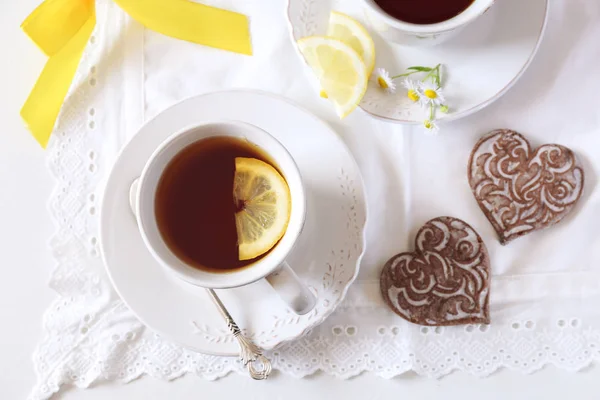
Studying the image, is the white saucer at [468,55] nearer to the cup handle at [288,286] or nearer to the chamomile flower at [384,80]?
the chamomile flower at [384,80]

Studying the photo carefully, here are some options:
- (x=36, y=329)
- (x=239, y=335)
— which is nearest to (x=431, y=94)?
(x=239, y=335)

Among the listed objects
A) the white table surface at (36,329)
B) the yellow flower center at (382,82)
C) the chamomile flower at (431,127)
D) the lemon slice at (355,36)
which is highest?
the lemon slice at (355,36)

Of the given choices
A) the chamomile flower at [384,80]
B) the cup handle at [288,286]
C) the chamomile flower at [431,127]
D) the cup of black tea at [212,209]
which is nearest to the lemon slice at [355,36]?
the chamomile flower at [384,80]

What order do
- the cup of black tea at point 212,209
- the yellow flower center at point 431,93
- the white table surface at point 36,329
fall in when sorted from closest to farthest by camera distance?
the cup of black tea at point 212,209
the yellow flower center at point 431,93
the white table surface at point 36,329

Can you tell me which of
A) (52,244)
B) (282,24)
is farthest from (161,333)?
(282,24)

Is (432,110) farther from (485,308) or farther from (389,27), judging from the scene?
(485,308)

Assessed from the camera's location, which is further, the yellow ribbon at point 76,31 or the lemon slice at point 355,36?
the yellow ribbon at point 76,31
